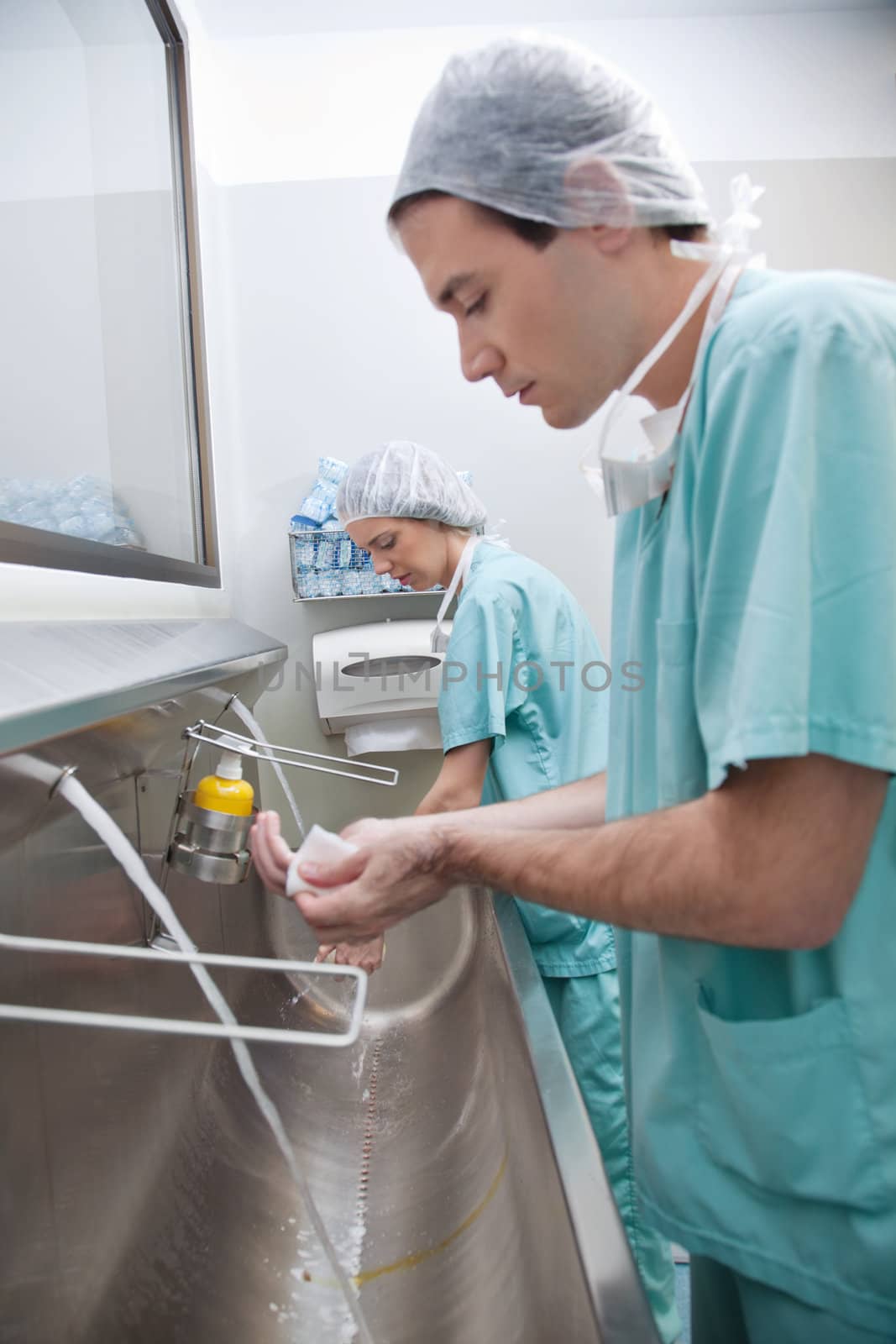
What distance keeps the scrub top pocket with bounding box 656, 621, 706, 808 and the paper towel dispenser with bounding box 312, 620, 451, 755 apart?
4.24 ft

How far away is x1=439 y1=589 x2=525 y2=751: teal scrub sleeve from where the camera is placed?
1.29m

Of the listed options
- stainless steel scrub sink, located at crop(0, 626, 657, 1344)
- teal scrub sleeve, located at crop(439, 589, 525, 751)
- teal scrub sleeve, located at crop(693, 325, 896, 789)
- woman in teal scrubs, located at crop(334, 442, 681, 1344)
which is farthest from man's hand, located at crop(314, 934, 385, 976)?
teal scrub sleeve, located at crop(693, 325, 896, 789)

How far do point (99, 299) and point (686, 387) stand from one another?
143cm

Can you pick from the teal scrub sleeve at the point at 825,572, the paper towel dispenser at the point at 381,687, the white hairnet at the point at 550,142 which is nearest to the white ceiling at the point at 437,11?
the paper towel dispenser at the point at 381,687

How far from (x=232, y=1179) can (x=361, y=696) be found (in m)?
1.09

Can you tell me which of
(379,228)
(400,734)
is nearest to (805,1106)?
(400,734)

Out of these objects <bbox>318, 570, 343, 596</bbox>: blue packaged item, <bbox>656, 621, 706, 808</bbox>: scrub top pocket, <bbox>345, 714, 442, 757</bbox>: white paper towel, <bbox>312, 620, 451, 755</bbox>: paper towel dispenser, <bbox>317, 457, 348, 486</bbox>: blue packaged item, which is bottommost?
<bbox>345, 714, 442, 757</bbox>: white paper towel

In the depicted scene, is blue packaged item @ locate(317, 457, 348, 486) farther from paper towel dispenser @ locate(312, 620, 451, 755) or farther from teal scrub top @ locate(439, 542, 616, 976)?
teal scrub top @ locate(439, 542, 616, 976)

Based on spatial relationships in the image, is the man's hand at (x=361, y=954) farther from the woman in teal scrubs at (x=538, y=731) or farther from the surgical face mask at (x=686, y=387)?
the surgical face mask at (x=686, y=387)

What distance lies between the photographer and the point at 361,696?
6.35ft

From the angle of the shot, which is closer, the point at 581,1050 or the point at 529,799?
the point at 529,799

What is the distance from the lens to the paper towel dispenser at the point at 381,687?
1926 millimetres

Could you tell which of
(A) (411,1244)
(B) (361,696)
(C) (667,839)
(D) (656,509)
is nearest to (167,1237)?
(A) (411,1244)

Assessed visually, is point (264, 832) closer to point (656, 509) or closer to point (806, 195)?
point (656, 509)
